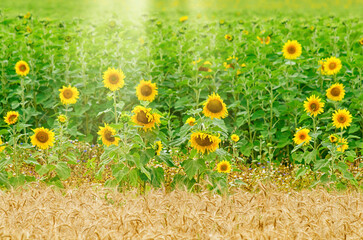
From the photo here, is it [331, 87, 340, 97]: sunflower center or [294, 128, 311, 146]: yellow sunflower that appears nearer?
[294, 128, 311, 146]: yellow sunflower

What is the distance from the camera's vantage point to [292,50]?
237 inches

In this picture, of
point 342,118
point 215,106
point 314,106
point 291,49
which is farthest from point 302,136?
point 291,49

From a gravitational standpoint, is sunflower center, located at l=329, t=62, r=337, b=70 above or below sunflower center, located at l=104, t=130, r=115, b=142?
above

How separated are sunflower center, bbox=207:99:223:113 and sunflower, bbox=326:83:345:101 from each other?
153 cm

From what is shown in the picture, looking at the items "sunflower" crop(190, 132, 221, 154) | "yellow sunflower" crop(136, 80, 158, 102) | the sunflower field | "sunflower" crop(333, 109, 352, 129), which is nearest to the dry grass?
"sunflower" crop(190, 132, 221, 154)

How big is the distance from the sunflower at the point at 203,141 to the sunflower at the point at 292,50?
6.99ft

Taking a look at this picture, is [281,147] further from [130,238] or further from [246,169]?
[130,238]

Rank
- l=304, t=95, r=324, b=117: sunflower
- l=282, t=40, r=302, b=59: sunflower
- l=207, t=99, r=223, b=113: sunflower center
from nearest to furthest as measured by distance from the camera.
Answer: l=207, t=99, r=223, b=113: sunflower center < l=304, t=95, r=324, b=117: sunflower < l=282, t=40, r=302, b=59: sunflower

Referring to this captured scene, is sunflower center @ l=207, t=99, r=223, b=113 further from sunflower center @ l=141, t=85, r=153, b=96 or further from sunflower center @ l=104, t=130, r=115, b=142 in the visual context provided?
sunflower center @ l=104, t=130, r=115, b=142

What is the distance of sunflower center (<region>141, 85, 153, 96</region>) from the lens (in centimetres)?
Answer: 461

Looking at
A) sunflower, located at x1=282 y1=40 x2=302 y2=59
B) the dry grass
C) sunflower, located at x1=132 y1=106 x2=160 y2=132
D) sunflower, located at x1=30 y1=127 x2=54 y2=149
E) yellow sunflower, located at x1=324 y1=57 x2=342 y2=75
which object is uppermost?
sunflower, located at x1=282 y1=40 x2=302 y2=59

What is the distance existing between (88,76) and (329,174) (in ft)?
11.8

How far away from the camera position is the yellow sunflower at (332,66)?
5891 mm

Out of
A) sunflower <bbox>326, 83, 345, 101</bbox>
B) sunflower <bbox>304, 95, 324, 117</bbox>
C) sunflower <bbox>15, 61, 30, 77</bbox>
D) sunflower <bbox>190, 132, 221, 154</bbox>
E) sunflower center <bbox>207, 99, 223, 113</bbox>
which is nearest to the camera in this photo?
sunflower <bbox>190, 132, 221, 154</bbox>
